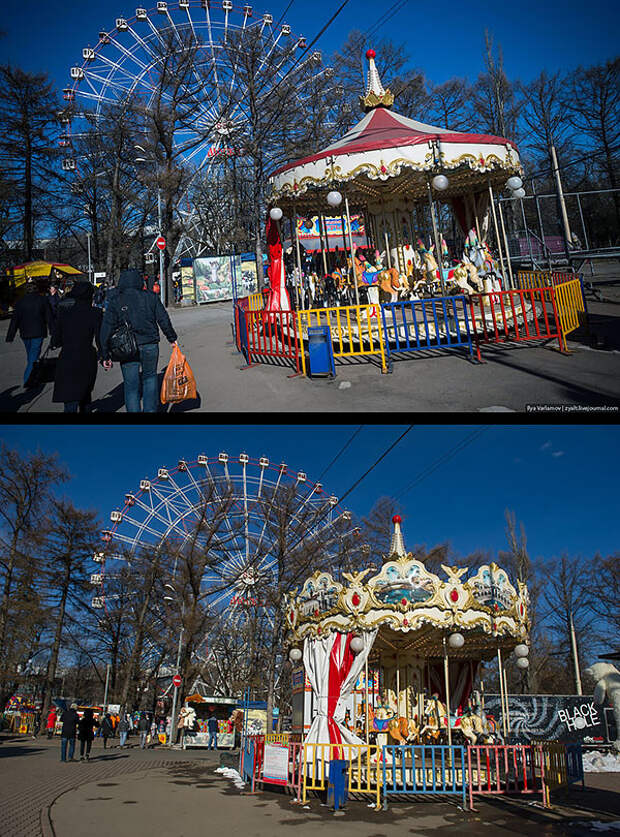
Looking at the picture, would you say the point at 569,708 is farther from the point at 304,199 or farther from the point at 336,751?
the point at 304,199

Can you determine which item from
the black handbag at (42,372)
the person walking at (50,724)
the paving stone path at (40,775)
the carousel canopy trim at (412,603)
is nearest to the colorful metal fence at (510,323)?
the carousel canopy trim at (412,603)

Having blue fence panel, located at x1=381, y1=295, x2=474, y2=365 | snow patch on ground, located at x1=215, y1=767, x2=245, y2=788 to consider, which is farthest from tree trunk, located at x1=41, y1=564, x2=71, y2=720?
blue fence panel, located at x1=381, y1=295, x2=474, y2=365

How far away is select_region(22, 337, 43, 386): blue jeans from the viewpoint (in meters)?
6.71

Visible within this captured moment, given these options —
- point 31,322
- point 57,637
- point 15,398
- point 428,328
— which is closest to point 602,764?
point 428,328

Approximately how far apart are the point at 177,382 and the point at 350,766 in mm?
5686

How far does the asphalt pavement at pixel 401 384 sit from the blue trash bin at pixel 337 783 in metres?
4.69

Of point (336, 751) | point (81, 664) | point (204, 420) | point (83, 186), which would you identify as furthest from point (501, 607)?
point (81, 664)

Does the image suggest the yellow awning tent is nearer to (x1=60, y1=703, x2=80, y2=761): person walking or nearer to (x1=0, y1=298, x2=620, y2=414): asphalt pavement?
(x1=0, y1=298, x2=620, y2=414): asphalt pavement

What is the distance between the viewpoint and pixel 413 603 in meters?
10.2

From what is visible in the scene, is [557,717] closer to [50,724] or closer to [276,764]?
[276,764]

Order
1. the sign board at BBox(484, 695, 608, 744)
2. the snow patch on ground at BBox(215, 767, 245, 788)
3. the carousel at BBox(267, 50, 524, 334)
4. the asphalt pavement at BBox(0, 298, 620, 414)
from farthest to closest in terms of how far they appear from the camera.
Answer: the sign board at BBox(484, 695, 608, 744)
the snow patch on ground at BBox(215, 767, 245, 788)
the carousel at BBox(267, 50, 524, 334)
the asphalt pavement at BBox(0, 298, 620, 414)

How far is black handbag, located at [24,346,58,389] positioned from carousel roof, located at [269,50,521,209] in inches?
220

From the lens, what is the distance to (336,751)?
370 inches

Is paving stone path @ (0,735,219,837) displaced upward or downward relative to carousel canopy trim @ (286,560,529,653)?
downward
